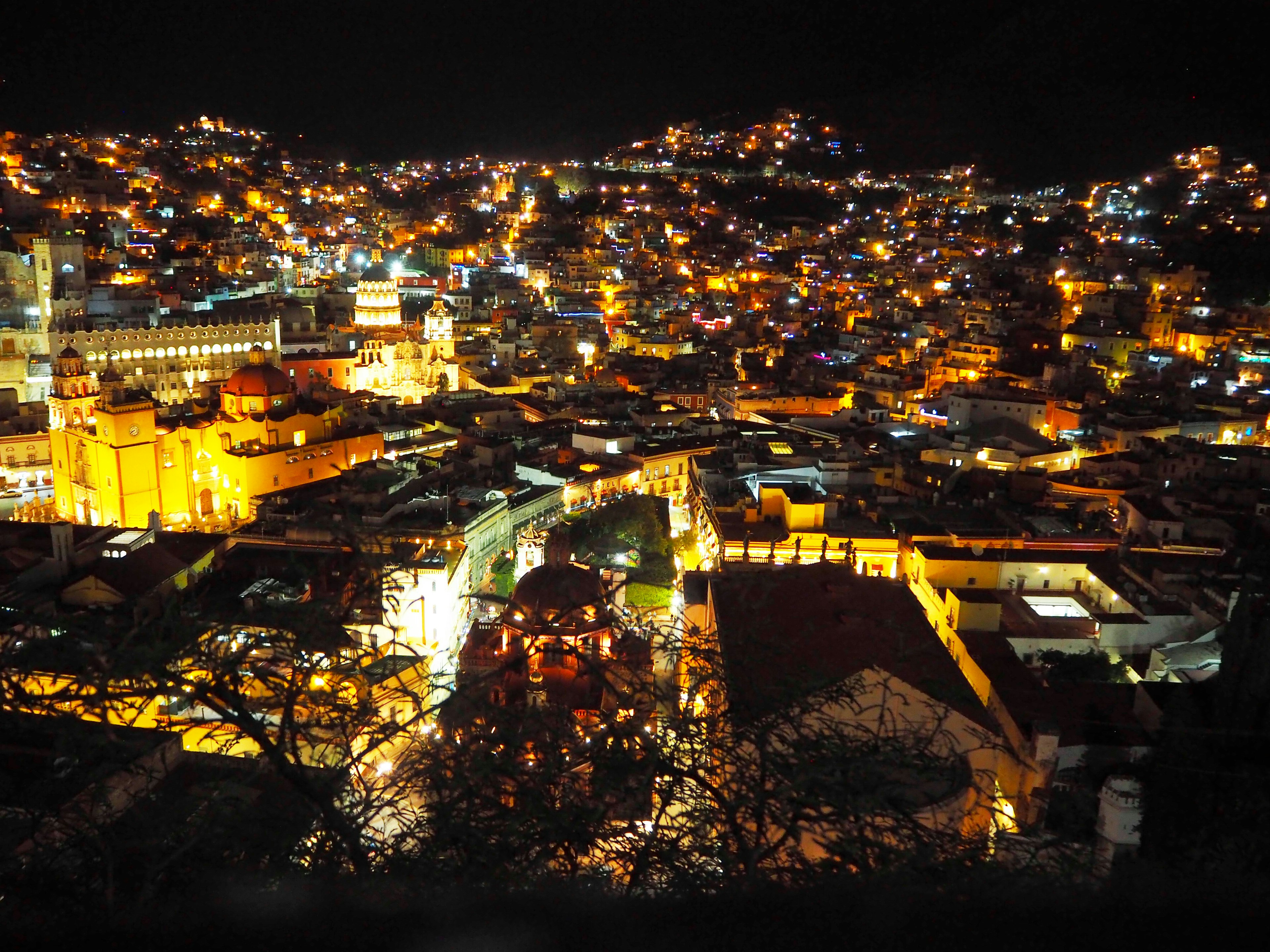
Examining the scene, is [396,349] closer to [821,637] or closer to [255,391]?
[255,391]

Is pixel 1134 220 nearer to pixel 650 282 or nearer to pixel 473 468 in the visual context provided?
pixel 650 282

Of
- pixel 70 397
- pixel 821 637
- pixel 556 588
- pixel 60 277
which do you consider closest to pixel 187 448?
pixel 70 397

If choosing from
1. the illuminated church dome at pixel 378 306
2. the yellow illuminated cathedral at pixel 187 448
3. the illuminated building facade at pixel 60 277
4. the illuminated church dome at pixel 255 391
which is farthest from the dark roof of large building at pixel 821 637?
the illuminated church dome at pixel 378 306

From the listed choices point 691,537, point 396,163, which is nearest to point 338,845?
point 691,537

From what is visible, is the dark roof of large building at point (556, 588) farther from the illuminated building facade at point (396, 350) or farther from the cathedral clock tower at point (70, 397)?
the illuminated building facade at point (396, 350)

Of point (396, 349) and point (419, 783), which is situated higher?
point (396, 349)

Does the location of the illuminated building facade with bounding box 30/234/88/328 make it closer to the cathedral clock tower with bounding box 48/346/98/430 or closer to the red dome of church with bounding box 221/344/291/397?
the red dome of church with bounding box 221/344/291/397
